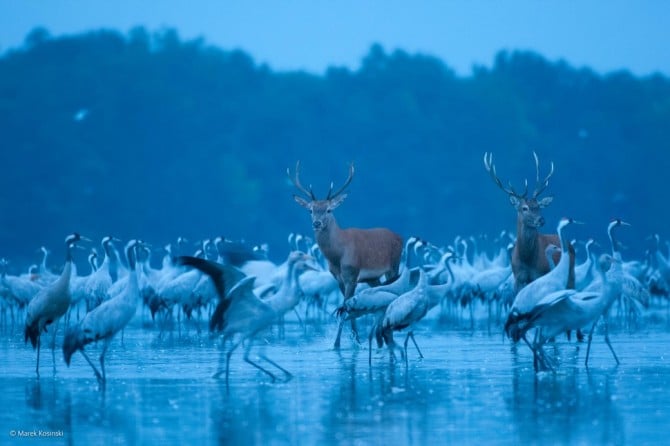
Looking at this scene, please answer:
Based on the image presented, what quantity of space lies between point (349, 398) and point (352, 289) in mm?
6549

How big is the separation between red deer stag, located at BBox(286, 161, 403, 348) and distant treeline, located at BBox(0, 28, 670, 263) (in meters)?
21.8

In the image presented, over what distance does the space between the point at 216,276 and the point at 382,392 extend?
6.36 feet

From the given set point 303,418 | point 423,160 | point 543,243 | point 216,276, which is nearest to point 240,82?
point 423,160

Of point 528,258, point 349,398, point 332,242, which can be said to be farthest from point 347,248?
point 349,398

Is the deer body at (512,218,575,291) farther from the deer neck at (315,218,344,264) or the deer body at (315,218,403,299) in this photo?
the deer neck at (315,218,344,264)

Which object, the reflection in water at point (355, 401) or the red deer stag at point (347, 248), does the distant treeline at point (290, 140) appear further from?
the reflection in water at point (355, 401)

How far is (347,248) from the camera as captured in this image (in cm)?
1648

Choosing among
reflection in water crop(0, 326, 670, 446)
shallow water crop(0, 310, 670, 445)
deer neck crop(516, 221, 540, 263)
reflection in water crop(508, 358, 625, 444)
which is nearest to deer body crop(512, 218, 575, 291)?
deer neck crop(516, 221, 540, 263)

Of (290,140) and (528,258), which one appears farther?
(290,140)

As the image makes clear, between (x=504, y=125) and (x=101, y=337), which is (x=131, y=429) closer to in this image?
(x=101, y=337)

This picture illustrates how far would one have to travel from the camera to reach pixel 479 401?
9.35 metres

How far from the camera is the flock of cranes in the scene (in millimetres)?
10992

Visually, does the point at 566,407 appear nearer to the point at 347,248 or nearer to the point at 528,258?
the point at 528,258

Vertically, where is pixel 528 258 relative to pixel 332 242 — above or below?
below
